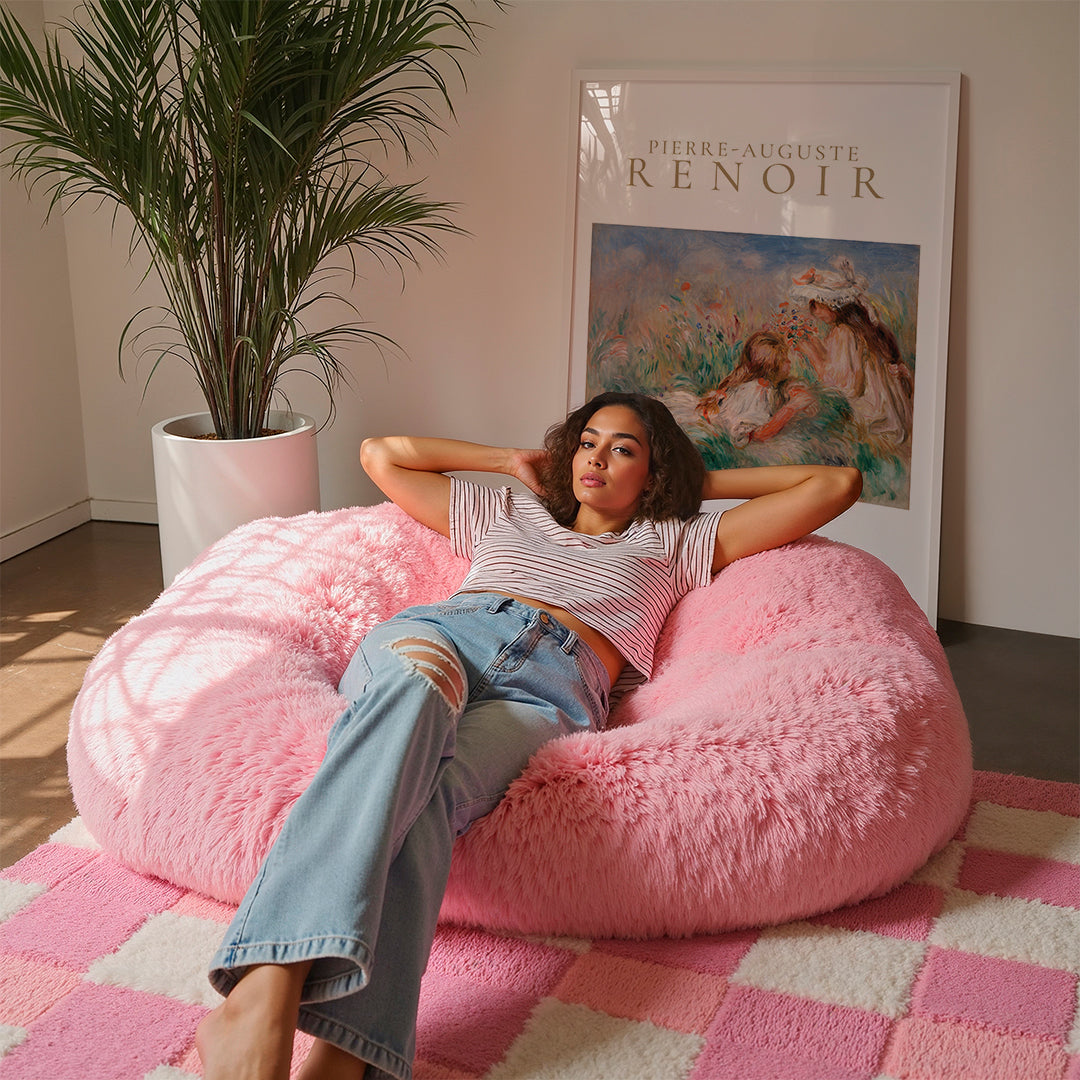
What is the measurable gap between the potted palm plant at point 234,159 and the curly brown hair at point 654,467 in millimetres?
863

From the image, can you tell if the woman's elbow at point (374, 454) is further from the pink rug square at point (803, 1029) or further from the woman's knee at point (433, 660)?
the pink rug square at point (803, 1029)

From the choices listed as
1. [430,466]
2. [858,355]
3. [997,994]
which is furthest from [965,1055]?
[858,355]

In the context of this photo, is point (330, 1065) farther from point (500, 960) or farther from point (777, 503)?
point (777, 503)

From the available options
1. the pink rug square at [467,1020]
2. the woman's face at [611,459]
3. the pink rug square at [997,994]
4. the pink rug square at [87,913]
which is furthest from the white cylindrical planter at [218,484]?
the pink rug square at [997,994]

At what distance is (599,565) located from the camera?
2.22 m

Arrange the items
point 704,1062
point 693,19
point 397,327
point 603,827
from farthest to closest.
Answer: point 397,327 < point 693,19 < point 603,827 < point 704,1062

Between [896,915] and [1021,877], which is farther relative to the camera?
[1021,877]

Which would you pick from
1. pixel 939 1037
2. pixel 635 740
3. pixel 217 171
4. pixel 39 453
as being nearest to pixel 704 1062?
pixel 939 1037

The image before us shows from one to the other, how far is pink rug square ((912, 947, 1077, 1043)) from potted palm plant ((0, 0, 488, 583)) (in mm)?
2060

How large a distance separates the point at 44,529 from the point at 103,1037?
2.67 metres

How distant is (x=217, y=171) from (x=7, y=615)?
1333 mm

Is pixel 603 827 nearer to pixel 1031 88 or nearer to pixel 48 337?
pixel 1031 88

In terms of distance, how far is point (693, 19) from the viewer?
122 inches

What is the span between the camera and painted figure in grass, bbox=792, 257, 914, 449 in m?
3.08
